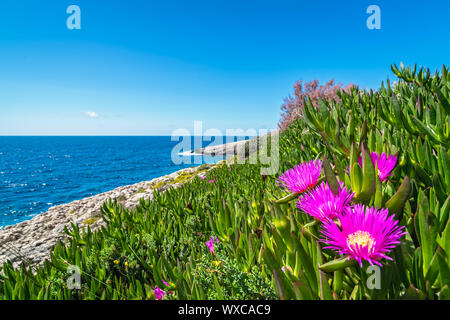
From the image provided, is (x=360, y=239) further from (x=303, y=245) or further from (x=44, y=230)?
(x=44, y=230)

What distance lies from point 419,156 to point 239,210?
90 cm

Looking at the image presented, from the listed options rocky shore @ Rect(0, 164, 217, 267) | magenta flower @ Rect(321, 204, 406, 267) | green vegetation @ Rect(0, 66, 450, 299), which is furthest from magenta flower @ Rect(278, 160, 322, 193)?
rocky shore @ Rect(0, 164, 217, 267)

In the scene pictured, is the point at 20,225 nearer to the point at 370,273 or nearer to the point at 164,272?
the point at 164,272

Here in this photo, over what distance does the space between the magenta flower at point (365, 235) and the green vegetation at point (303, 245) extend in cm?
3

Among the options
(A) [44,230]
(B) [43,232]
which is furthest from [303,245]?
(A) [44,230]

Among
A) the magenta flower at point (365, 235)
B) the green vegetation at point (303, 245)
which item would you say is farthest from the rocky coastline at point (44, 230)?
the magenta flower at point (365, 235)

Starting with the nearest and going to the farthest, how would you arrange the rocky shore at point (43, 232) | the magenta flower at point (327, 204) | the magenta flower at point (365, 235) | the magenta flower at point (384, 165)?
the magenta flower at point (365, 235), the magenta flower at point (327, 204), the magenta flower at point (384, 165), the rocky shore at point (43, 232)

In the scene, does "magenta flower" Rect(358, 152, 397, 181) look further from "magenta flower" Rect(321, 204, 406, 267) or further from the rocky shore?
the rocky shore

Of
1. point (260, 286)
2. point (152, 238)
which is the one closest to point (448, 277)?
point (260, 286)

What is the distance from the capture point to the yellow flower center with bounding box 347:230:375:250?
497 millimetres

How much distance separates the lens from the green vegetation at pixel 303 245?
57 cm

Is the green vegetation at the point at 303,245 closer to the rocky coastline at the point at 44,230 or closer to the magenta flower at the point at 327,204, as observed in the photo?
the magenta flower at the point at 327,204
